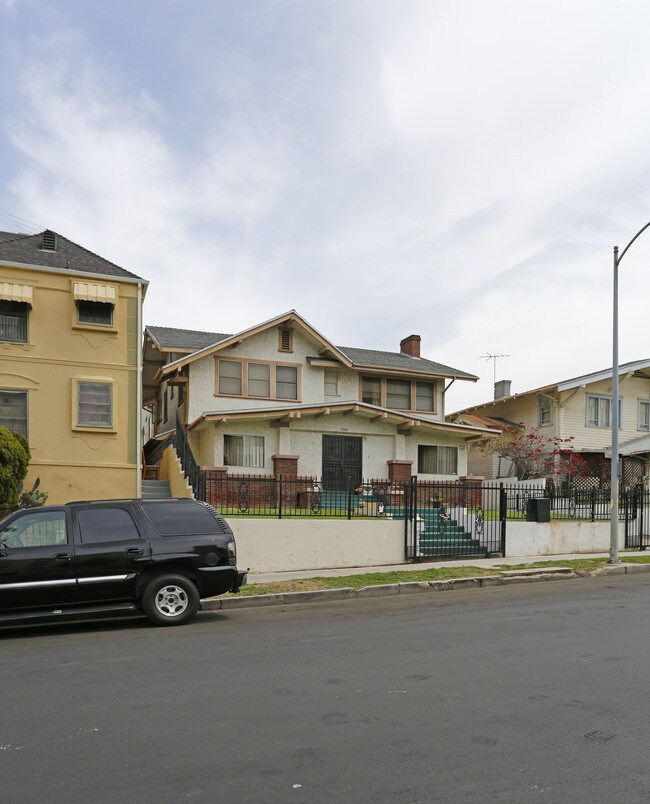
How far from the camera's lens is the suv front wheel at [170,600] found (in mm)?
10055

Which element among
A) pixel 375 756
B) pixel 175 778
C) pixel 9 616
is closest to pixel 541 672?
pixel 375 756

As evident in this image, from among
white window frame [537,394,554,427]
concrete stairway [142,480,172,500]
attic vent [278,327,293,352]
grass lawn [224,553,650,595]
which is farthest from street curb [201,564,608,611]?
white window frame [537,394,554,427]

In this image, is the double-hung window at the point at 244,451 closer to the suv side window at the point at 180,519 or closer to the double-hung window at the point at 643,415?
the suv side window at the point at 180,519

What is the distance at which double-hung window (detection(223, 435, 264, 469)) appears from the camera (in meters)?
25.0

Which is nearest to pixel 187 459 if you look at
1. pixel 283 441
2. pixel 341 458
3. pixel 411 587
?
pixel 283 441

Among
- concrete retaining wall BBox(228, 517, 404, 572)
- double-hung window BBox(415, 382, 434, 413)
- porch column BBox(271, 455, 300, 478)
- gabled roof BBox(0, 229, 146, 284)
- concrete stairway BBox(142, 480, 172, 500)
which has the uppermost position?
gabled roof BBox(0, 229, 146, 284)

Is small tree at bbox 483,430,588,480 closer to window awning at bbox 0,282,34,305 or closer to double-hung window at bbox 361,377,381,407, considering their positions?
double-hung window at bbox 361,377,381,407

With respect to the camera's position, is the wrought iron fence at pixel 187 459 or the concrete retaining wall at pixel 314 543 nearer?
the concrete retaining wall at pixel 314 543

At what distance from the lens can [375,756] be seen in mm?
4797

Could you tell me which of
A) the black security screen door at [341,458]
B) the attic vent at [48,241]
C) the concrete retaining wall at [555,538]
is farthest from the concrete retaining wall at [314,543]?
the attic vent at [48,241]

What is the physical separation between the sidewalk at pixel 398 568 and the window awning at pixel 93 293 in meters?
9.89

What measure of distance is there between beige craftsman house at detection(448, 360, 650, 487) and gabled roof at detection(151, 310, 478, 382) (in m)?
4.03

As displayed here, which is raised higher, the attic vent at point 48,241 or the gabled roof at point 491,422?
the attic vent at point 48,241

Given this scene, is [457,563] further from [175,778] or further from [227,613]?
[175,778]
